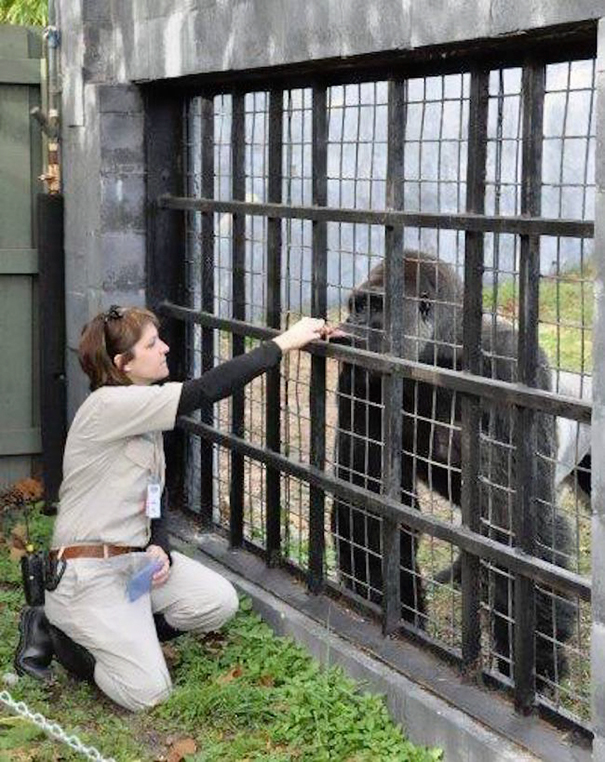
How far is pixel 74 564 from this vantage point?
18.4 feet

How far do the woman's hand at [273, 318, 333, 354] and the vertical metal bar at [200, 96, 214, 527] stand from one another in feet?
3.54

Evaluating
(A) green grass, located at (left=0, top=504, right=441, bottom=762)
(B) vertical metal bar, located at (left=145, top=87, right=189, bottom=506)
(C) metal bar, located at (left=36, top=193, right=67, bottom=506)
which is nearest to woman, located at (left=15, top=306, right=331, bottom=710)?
(A) green grass, located at (left=0, top=504, right=441, bottom=762)

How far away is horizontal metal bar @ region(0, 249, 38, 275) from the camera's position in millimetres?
7910

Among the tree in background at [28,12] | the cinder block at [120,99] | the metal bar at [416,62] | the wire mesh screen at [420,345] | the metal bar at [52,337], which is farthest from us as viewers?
the tree in background at [28,12]

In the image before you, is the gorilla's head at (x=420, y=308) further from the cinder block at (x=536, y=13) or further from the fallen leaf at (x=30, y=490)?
the fallen leaf at (x=30, y=490)

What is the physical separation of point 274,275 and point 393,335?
Answer: 951mm

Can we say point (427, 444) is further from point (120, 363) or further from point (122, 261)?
point (122, 261)

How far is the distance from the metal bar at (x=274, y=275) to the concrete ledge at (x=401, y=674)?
35 centimetres

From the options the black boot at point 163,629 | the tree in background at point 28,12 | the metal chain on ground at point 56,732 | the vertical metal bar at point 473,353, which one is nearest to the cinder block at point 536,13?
the vertical metal bar at point 473,353

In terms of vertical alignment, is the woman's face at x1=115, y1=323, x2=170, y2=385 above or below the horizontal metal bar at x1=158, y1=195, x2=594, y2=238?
below

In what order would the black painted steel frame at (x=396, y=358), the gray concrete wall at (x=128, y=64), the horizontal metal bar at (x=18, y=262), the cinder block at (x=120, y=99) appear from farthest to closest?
the horizontal metal bar at (x=18, y=262) → the cinder block at (x=120, y=99) → the gray concrete wall at (x=128, y=64) → the black painted steel frame at (x=396, y=358)

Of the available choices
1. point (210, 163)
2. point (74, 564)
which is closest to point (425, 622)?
point (74, 564)

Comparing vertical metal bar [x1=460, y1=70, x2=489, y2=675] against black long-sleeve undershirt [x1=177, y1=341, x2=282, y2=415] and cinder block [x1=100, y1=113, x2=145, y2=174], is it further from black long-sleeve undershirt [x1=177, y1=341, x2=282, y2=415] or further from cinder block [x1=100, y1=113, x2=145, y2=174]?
cinder block [x1=100, y1=113, x2=145, y2=174]

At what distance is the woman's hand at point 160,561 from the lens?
5680 millimetres
